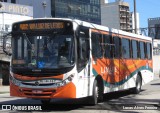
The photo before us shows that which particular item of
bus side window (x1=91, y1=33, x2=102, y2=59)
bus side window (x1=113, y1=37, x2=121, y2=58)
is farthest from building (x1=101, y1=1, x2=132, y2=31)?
bus side window (x1=91, y1=33, x2=102, y2=59)

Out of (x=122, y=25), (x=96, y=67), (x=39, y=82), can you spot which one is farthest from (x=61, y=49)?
(x=122, y=25)

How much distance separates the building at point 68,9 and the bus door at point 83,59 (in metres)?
82.4

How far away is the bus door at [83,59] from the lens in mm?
13818

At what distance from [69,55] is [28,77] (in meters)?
1.59

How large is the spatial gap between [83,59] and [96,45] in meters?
1.60

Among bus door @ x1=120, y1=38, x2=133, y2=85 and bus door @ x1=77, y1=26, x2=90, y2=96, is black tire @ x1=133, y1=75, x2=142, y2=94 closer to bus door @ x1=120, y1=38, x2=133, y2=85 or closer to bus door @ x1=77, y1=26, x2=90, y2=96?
bus door @ x1=120, y1=38, x2=133, y2=85

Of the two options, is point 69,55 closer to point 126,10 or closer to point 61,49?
point 61,49


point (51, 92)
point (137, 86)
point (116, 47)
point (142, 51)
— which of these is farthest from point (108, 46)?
point (142, 51)

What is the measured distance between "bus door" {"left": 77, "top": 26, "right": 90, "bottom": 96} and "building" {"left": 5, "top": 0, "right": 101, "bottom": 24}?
270 ft

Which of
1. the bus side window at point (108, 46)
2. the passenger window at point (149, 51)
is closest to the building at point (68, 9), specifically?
the passenger window at point (149, 51)

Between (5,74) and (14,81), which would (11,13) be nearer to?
(5,74)

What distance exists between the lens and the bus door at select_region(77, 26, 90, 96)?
45.3ft

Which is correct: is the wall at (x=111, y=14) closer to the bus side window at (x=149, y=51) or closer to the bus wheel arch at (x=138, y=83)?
the bus side window at (x=149, y=51)

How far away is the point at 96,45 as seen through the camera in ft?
50.9
